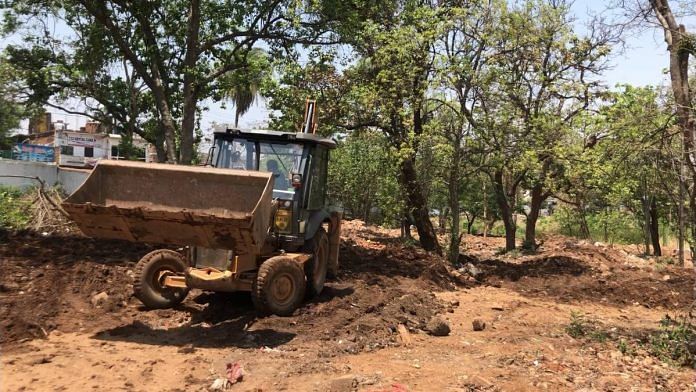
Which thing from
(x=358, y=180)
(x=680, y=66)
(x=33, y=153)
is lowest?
(x=358, y=180)

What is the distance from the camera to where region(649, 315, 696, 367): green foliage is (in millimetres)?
6383

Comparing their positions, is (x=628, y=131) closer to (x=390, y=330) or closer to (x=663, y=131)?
(x=663, y=131)

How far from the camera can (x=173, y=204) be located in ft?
22.4

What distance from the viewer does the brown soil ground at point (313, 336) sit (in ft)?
18.2

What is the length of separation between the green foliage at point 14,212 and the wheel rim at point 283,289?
812 cm

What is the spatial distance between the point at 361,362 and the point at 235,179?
2.48 meters

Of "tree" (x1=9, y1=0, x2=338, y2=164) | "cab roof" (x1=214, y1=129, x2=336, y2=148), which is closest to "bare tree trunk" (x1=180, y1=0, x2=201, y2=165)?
"tree" (x1=9, y1=0, x2=338, y2=164)

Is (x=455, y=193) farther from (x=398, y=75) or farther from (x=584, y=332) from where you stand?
(x=584, y=332)

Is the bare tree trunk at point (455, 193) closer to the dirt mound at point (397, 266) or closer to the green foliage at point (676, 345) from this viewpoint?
the dirt mound at point (397, 266)

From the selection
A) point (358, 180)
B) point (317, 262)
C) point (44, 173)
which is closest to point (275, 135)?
point (317, 262)

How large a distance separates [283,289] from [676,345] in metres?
4.70

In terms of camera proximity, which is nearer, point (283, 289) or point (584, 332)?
point (283, 289)

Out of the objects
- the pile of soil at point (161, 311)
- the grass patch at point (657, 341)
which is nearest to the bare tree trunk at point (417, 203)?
the pile of soil at point (161, 311)

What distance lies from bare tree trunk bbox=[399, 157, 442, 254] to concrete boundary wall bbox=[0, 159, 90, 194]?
1177 cm
